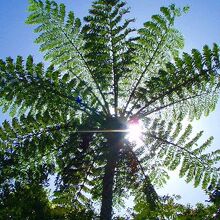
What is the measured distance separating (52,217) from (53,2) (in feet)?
13.9

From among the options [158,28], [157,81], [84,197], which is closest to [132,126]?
[157,81]

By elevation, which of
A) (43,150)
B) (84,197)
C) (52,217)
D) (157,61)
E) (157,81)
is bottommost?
(52,217)

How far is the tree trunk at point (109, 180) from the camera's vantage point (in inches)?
240

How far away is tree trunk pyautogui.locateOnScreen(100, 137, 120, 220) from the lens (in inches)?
240

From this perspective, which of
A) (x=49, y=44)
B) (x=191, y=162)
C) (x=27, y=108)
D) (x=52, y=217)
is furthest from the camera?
(x=49, y=44)

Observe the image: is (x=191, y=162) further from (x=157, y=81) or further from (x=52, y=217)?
(x=52, y=217)

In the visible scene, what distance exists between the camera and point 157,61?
7.94m

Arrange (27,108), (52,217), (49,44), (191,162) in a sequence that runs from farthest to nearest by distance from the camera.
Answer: (49,44) < (27,108) < (191,162) < (52,217)

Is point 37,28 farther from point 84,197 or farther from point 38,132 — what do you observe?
point 84,197

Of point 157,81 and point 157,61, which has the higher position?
point 157,61

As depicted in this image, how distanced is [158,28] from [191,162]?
2.52 metres

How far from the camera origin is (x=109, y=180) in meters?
6.43

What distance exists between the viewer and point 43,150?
23.7 feet

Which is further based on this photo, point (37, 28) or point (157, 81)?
point (37, 28)
